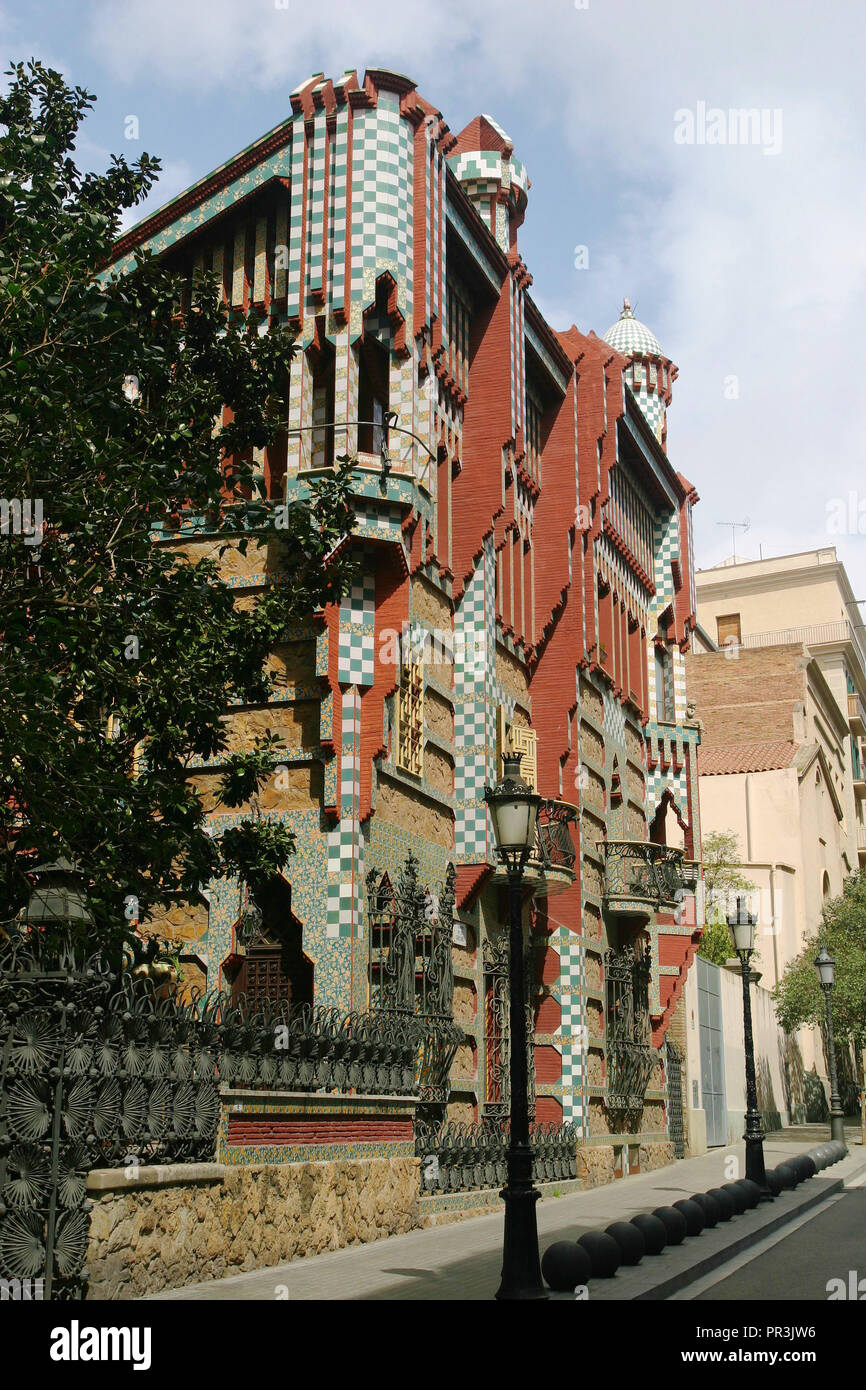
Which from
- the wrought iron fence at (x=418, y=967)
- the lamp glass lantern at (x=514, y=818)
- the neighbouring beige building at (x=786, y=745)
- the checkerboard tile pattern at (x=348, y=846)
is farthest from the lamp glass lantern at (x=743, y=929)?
the neighbouring beige building at (x=786, y=745)

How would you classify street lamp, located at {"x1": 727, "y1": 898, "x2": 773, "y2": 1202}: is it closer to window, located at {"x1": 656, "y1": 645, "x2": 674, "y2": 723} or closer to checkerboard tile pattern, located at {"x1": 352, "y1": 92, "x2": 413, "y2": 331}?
checkerboard tile pattern, located at {"x1": 352, "y1": 92, "x2": 413, "y2": 331}

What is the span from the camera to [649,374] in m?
36.2

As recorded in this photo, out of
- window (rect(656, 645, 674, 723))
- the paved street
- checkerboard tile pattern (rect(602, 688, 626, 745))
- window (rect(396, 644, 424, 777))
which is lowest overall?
the paved street

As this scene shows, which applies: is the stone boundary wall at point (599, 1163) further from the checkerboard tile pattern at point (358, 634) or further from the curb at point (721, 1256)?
the checkerboard tile pattern at point (358, 634)

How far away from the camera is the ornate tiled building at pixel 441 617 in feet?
60.1

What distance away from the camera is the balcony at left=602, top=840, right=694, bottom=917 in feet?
95.4

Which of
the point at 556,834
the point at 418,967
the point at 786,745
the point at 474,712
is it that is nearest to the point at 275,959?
the point at 418,967

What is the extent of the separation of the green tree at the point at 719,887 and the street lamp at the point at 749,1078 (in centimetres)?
2732

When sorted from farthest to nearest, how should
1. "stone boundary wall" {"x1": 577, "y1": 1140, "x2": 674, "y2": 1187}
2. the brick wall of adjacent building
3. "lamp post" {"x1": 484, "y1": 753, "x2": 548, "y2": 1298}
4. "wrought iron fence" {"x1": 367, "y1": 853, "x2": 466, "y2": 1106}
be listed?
the brick wall of adjacent building, "stone boundary wall" {"x1": 577, "y1": 1140, "x2": 674, "y2": 1187}, "wrought iron fence" {"x1": 367, "y1": 853, "x2": 466, "y2": 1106}, "lamp post" {"x1": 484, "y1": 753, "x2": 548, "y2": 1298}

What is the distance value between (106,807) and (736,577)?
237 ft

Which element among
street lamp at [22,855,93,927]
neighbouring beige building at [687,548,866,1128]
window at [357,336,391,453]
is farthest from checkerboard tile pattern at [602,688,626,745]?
street lamp at [22,855,93,927]

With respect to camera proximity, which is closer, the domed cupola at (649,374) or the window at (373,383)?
the window at (373,383)

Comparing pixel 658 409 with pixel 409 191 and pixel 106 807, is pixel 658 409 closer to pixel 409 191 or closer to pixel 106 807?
pixel 409 191

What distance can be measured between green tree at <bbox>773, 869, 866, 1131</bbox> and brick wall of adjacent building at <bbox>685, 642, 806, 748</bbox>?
1006 cm
